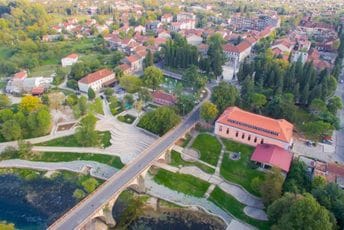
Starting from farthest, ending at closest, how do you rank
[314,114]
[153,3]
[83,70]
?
[153,3]
[83,70]
[314,114]

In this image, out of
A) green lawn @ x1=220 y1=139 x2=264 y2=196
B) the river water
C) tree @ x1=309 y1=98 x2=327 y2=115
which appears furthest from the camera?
tree @ x1=309 y1=98 x2=327 y2=115

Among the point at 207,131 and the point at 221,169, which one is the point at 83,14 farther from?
the point at 221,169

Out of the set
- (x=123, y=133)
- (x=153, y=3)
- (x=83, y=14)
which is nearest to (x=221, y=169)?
(x=123, y=133)

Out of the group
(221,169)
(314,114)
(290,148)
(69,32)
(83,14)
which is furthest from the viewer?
(83,14)

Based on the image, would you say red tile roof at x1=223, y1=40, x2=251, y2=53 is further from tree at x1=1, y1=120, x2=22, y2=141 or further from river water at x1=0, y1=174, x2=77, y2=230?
river water at x1=0, y1=174, x2=77, y2=230

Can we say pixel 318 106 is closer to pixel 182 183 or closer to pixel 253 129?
pixel 253 129

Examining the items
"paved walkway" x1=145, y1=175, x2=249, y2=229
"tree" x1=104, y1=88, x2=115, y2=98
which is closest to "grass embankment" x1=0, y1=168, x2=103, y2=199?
"paved walkway" x1=145, y1=175, x2=249, y2=229

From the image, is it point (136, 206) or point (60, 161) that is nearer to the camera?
point (136, 206)
